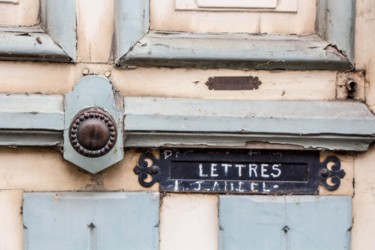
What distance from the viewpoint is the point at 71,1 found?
66.0 inches

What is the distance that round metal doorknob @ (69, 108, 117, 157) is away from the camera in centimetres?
161

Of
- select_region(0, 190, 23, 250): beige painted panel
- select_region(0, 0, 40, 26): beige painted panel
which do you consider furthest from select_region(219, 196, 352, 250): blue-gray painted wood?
select_region(0, 0, 40, 26): beige painted panel

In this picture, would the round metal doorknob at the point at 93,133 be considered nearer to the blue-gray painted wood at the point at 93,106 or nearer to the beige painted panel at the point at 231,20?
the blue-gray painted wood at the point at 93,106

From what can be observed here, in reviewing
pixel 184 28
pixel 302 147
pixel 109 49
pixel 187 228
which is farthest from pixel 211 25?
pixel 187 228

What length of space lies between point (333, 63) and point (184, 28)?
1.13 ft

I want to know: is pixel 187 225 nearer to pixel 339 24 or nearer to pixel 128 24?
pixel 128 24

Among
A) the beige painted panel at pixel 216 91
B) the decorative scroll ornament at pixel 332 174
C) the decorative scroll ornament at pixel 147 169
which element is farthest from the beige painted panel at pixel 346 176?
the decorative scroll ornament at pixel 147 169

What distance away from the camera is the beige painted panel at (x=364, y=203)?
1721 millimetres

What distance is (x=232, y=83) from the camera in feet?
5.60

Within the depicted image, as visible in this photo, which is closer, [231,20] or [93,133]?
[93,133]

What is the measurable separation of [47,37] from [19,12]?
0.29ft

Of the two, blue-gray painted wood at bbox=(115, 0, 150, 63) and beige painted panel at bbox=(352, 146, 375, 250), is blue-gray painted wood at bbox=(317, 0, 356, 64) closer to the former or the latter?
beige painted panel at bbox=(352, 146, 375, 250)

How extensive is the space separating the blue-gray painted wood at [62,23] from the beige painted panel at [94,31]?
0.06ft

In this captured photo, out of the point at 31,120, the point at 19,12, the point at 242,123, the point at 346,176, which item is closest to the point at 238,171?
the point at 242,123
